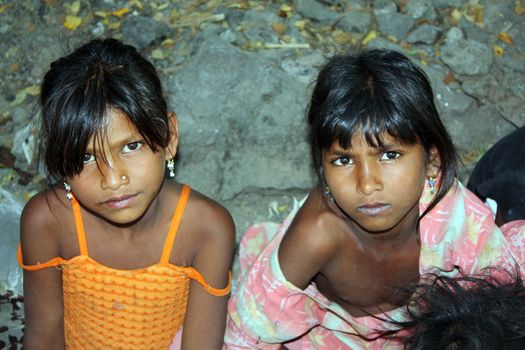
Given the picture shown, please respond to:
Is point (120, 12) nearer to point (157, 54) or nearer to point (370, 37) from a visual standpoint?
point (157, 54)

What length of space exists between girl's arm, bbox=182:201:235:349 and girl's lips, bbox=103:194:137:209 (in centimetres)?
27

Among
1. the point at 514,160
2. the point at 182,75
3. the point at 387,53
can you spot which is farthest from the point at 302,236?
the point at 182,75

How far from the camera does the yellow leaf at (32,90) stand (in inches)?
117

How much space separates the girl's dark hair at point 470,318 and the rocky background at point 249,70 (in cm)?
112

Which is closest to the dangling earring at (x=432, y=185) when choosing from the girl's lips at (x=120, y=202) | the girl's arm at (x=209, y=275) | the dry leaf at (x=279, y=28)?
the girl's arm at (x=209, y=275)

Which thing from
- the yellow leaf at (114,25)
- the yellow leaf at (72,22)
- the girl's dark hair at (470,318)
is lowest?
the yellow leaf at (114,25)

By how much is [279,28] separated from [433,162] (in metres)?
1.25

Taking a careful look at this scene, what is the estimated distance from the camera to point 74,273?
7.05 feet

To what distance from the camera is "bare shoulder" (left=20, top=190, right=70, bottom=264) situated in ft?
6.82

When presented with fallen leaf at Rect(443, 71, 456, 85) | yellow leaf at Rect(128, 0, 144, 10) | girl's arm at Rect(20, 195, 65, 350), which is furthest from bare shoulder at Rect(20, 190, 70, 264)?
fallen leaf at Rect(443, 71, 456, 85)

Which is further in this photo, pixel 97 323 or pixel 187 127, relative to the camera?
pixel 187 127

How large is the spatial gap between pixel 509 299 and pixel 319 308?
2.47 feet

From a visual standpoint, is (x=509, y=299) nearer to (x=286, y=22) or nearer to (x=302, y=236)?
(x=302, y=236)

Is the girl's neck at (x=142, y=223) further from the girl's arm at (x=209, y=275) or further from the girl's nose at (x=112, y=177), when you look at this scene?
the girl's nose at (x=112, y=177)
